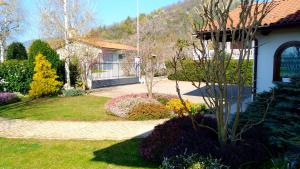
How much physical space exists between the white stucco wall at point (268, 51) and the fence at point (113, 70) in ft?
40.8

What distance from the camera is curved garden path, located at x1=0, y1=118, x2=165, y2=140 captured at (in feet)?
25.8

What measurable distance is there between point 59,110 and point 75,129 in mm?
3216

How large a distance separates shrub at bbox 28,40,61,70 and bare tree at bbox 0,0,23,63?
55.7 feet

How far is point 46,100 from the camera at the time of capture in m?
14.4

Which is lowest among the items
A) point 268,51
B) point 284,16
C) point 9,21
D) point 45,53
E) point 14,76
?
point 14,76

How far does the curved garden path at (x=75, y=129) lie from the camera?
7.88m

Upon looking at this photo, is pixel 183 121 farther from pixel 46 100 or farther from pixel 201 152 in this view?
pixel 46 100

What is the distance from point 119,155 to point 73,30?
13278 mm

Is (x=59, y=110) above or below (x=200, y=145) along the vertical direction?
below

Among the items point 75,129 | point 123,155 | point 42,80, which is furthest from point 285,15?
point 42,80

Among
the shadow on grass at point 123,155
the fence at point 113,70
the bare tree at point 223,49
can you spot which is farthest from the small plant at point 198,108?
the fence at point 113,70

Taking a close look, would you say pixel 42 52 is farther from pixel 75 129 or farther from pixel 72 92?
pixel 75 129

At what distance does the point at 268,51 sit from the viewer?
9922 millimetres

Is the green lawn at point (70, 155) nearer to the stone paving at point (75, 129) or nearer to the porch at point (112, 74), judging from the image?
the stone paving at point (75, 129)
